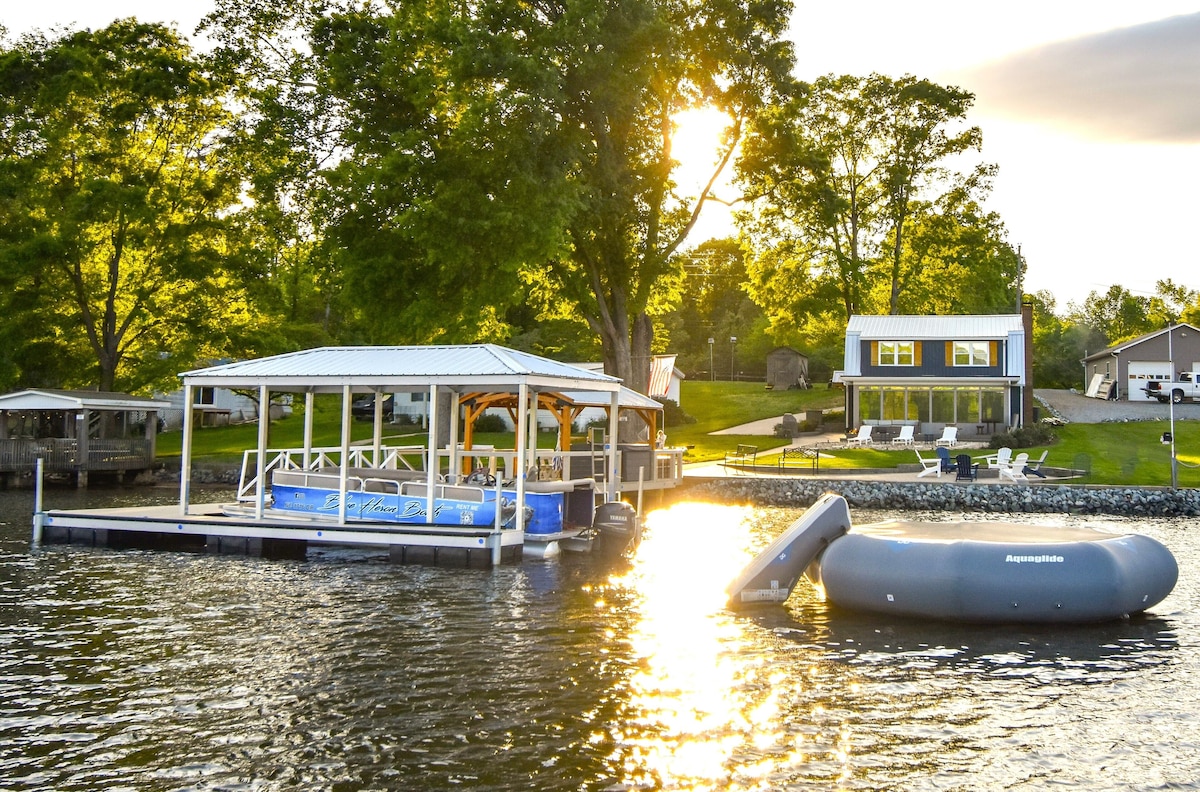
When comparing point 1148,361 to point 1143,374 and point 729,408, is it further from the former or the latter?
point 729,408

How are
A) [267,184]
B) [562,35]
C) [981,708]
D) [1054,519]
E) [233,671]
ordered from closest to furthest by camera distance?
[981,708], [233,671], [1054,519], [562,35], [267,184]

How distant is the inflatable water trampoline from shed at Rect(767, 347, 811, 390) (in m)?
61.4

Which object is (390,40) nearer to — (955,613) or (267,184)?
(267,184)

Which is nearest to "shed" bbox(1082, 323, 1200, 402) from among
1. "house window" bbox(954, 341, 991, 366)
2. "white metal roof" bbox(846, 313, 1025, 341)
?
"white metal roof" bbox(846, 313, 1025, 341)

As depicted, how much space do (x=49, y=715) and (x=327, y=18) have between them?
30.0m

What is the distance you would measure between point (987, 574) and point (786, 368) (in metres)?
63.5

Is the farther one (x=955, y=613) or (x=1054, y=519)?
(x=1054, y=519)

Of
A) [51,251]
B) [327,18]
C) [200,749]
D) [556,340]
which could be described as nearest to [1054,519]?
[200,749]

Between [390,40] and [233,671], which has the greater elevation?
[390,40]

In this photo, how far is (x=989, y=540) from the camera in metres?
16.7

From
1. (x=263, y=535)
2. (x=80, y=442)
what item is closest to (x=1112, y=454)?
(x=263, y=535)

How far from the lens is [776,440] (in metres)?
49.7

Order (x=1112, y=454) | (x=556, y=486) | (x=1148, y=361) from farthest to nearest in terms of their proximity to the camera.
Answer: (x=1148, y=361), (x=1112, y=454), (x=556, y=486)

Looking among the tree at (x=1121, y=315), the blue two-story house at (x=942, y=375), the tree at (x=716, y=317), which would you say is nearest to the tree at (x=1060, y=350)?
the tree at (x=1121, y=315)
